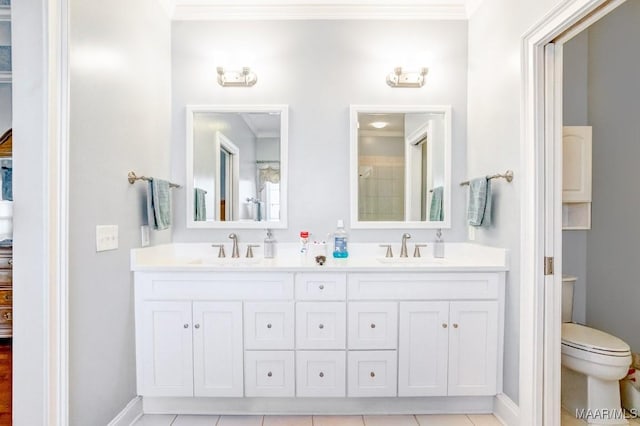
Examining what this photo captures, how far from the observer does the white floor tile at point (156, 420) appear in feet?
6.90

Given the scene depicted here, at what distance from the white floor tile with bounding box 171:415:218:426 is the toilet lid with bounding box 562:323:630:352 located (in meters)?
2.07

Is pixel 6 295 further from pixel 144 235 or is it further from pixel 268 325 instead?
Answer: pixel 268 325

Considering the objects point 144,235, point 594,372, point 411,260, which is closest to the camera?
point 594,372

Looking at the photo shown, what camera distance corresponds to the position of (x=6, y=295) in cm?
162

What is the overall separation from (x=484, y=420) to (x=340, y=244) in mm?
1331

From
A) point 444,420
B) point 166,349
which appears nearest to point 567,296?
point 444,420

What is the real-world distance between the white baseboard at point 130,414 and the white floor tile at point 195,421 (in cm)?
22

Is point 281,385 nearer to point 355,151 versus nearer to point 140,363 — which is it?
point 140,363

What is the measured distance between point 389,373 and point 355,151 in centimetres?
143

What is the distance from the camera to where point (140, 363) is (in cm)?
212

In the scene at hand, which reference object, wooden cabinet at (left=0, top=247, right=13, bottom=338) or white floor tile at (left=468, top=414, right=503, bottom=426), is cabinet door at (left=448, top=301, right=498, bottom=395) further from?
wooden cabinet at (left=0, top=247, right=13, bottom=338)

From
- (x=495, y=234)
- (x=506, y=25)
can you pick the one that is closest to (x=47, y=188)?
(x=495, y=234)

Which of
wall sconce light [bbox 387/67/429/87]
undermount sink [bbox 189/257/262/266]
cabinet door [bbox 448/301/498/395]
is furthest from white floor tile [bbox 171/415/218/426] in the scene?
wall sconce light [bbox 387/67/429/87]

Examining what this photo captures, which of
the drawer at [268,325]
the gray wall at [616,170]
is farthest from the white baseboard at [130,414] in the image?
the gray wall at [616,170]
